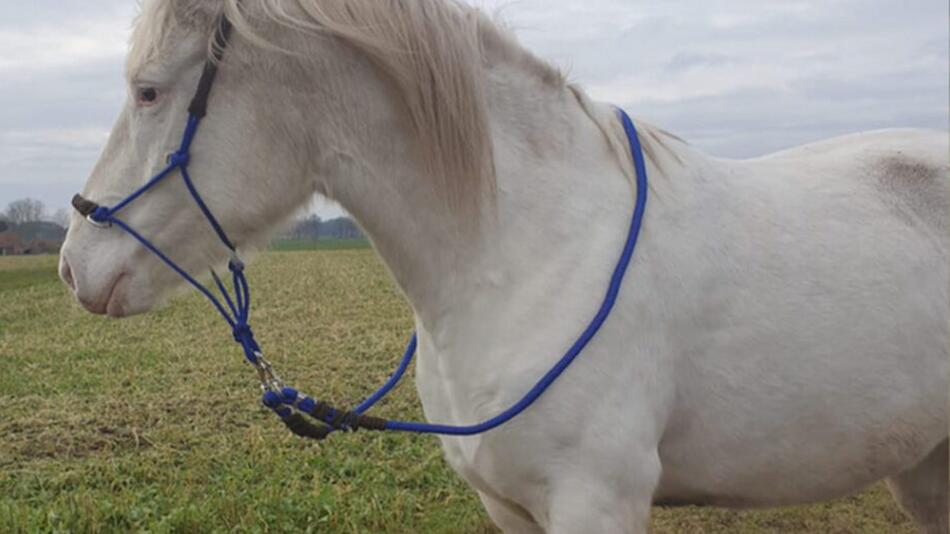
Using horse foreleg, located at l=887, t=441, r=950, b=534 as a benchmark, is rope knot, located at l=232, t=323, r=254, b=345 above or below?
above

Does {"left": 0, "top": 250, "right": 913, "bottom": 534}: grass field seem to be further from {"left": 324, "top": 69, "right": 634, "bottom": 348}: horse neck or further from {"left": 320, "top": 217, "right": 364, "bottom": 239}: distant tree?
{"left": 324, "top": 69, "right": 634, "bottom": 348}: horse neck

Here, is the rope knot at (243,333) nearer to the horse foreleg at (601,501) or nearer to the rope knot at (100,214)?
the rope knot at (100,214)

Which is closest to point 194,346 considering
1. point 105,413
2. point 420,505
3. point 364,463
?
→ point 105,413

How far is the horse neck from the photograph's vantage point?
2221mm

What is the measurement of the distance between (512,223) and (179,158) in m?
0.90

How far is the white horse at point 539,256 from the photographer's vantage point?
7.10ft

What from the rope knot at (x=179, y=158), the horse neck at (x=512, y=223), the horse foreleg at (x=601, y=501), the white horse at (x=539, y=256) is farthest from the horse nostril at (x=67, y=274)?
the horse foreleg at (x=601, y=501)

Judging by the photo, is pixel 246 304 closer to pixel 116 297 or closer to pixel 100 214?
pixel 116 297

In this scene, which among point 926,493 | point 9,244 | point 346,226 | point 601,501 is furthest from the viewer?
point 9,244

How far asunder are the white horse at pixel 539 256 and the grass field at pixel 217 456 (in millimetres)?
855

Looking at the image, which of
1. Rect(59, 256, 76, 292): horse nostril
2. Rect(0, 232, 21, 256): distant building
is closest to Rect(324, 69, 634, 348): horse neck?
Rect(59, 256, 76, 292): horse nostril

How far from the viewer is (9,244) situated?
6138 centimetres

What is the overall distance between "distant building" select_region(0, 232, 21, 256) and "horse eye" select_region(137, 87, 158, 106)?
214ft

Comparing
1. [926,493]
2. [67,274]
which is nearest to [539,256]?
[67,274]
